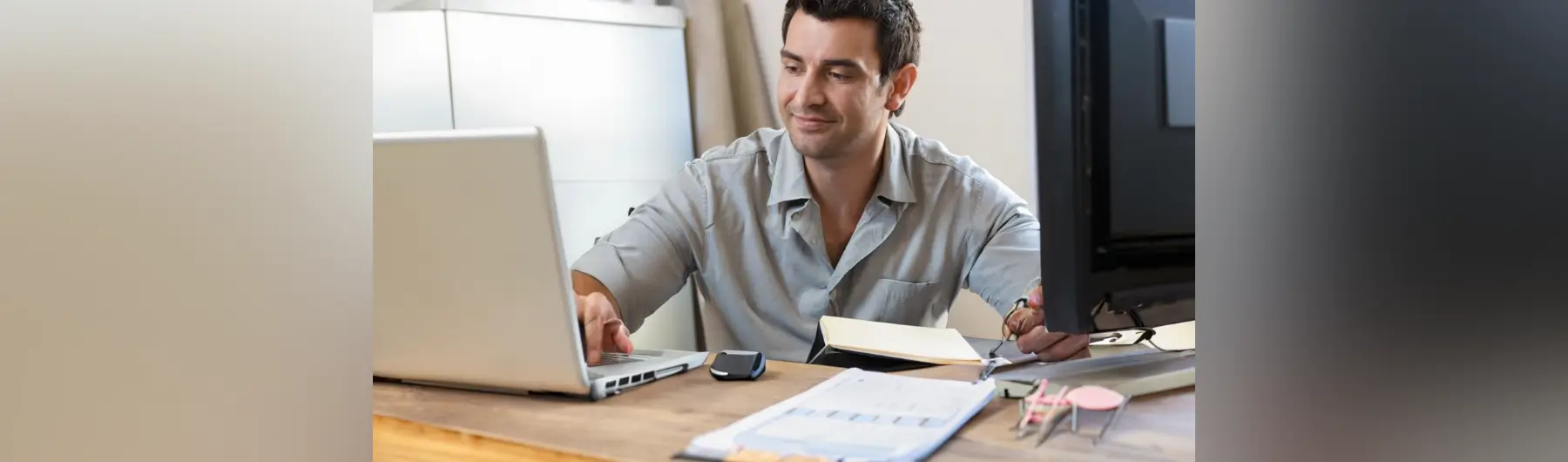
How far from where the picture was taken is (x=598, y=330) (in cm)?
105

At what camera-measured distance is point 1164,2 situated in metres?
0.79

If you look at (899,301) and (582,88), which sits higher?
(582,88)

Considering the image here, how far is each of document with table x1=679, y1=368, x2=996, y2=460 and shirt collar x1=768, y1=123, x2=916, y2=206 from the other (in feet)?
3.87

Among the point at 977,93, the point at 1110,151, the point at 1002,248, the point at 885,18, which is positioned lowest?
the point at 1002,248

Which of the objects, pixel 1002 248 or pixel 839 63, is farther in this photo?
pixel 839 63

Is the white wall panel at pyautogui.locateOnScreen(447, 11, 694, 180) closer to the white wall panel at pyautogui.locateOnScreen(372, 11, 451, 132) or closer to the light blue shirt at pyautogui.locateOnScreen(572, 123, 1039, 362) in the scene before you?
the white wall panel at pyautogui.locateOnScreen(372, 11, 451, 132)

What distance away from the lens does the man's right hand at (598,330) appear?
1009 millimetres

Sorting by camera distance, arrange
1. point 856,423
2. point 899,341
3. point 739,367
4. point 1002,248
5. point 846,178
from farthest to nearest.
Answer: point 846,178 → point 1002,248 → point 899,341 → point 739,367 → point 856,423

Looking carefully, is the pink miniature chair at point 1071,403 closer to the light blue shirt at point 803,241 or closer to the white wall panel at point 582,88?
the light blue shirt at point 803,241

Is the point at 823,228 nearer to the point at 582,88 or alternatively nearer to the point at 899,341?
the point at 582,88

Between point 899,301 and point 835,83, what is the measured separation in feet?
1.77

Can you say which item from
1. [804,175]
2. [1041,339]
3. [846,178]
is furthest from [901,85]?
[1041,339]
